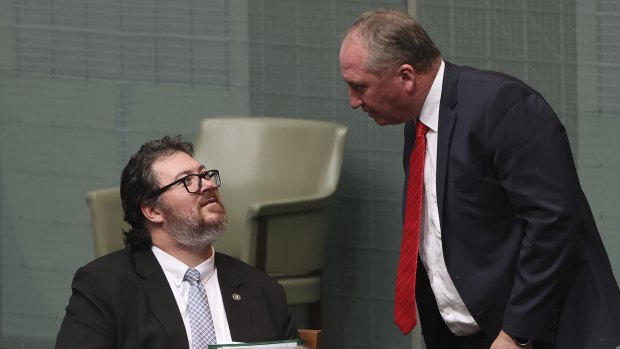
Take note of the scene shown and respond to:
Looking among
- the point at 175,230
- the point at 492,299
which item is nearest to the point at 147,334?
the point at 175,230

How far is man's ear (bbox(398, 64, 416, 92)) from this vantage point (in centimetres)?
302

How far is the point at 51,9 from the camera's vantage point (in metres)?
5.58

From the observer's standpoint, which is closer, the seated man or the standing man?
the standing man

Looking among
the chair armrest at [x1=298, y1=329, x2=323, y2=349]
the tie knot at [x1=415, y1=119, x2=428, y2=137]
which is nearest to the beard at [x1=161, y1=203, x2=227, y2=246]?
the chair armrest at [x1=298, y1=329, x2=323, y2=349]

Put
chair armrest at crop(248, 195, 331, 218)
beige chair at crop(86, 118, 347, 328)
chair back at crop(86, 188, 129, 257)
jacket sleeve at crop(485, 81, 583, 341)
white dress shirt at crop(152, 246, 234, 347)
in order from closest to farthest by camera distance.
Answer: jacket sleeve at crop(485, 81, 583, 341) < white dress shirt at crop(152, 246, 234, 347) < chair armrest at crop(248, 195, 331, 218) < beige chair at crop(86, 118, 347, 328) < chair back at crop(86, 188, 129, 257)

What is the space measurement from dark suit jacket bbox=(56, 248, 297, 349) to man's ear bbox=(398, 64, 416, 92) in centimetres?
83

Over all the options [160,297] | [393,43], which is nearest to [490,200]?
[393,43]

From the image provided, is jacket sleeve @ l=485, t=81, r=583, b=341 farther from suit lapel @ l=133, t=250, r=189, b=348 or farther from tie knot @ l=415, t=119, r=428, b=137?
suit lapel @ l=133, t=250, r=189, b=348

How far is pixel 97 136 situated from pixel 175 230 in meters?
2.19

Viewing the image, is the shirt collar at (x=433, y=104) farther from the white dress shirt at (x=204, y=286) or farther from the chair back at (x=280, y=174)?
the chair back at (x=280, y=174)

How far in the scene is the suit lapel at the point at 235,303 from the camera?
3414 millimetres

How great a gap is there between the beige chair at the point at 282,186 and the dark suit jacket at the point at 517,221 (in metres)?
1.75

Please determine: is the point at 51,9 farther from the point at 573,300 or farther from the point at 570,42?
the point at 573,300

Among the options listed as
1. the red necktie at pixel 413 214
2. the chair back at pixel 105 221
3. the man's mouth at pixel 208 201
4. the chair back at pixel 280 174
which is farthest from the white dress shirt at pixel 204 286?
the chair back at pixel 105 221
